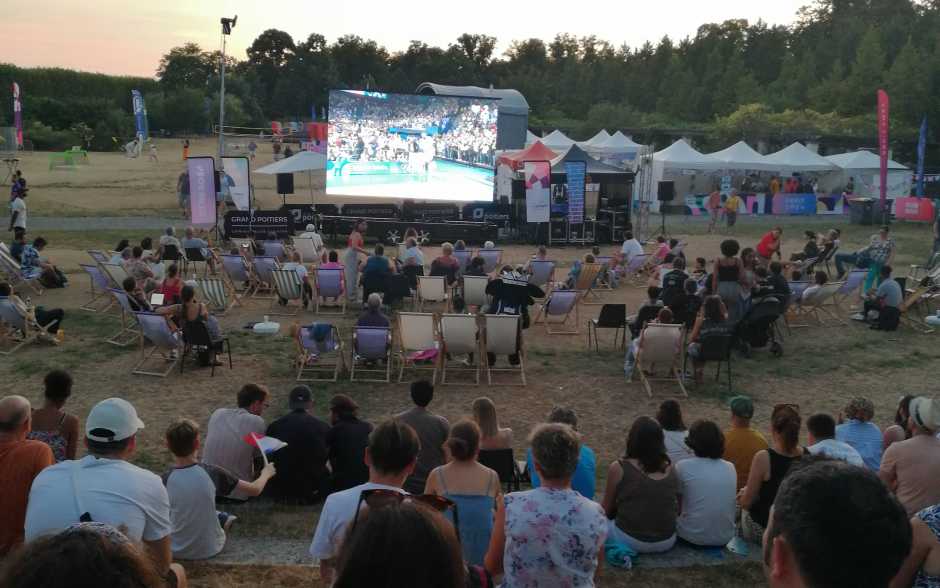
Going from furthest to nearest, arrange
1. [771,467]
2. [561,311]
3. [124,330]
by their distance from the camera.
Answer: [561,311], [124,330], [771,467]

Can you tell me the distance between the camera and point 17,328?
977cm

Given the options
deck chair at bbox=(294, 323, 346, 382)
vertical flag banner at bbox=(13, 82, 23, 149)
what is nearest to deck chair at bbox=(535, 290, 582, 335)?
deck chair at bbox=(294, 323, 346, 382)

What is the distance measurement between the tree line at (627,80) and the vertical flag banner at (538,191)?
22127 millimetres

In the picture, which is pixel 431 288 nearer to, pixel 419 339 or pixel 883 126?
pixel 419 339

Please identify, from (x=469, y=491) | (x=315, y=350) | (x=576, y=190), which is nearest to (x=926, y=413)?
(x=469, y=491)

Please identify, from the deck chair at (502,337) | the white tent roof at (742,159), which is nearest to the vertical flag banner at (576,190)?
the white tent roof at (742,159)

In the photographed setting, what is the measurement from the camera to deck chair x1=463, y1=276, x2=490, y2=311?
37.7 ft

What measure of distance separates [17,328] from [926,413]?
970 centimetres

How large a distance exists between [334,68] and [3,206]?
4815 cm

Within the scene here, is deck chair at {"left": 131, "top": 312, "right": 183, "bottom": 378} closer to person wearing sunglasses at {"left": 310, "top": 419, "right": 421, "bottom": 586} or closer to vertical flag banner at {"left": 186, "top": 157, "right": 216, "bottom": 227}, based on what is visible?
person wearing sunglasses at {"left": 310, "top": 419, "right": 421, "bottom": 586}

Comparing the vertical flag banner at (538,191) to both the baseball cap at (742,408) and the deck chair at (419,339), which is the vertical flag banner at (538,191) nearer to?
the deck chair at (419,339)

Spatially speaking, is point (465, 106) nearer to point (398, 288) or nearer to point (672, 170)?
point (672, 170)

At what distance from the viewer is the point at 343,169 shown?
21.4m

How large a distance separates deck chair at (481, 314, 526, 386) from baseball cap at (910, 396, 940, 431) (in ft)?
15.7
